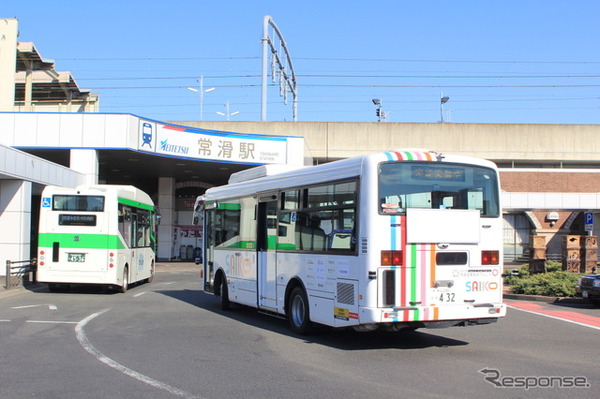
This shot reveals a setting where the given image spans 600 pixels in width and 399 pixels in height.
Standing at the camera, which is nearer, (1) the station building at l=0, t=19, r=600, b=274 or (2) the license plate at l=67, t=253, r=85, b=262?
(2) the license plate at l=67, t=253, r=85, b=262

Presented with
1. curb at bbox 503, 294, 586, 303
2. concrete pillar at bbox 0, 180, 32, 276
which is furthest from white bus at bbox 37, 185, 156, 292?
curb at bbox 503, 294, 586, 303

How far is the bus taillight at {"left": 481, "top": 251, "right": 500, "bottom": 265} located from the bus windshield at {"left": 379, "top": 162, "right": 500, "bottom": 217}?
606 mm

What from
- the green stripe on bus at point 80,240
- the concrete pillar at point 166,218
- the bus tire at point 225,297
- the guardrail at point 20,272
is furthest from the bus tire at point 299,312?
the concrete pillar at point 166,218

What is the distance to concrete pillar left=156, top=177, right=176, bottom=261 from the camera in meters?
40.3

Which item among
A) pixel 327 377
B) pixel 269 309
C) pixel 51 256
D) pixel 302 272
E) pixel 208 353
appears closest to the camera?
pixel 327 377

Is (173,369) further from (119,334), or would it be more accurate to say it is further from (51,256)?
(51,256)

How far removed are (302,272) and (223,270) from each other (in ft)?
14.5

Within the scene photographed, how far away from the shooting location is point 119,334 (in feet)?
36.6

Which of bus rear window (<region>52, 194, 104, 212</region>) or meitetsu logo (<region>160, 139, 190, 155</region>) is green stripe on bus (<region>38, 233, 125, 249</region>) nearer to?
bus rear window (<region>52, 194, 104, 212</region>)

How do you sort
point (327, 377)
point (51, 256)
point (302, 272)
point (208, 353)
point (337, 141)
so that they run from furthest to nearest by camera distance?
1. point (337, 141)
2. point (51, 256)
3. point (302, 272)
4. point (208, 353)
5. point (327, 377)

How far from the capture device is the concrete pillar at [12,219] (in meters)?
21.7

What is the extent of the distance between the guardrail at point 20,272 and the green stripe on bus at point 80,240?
1775 millimetres

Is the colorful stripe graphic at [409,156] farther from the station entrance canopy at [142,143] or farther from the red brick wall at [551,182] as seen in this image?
the red brick wall at [551,182]

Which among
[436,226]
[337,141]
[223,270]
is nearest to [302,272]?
[436,226]
